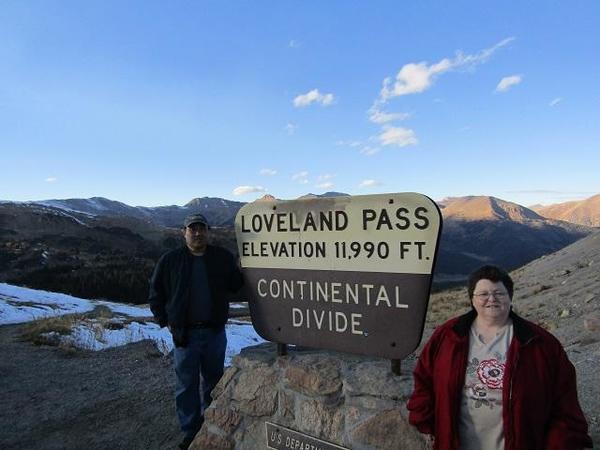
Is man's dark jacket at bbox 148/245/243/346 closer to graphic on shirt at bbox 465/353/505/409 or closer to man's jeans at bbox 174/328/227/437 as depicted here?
man's jeans at bbox 174/328/227/437

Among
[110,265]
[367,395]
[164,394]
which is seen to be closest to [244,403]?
[367,395]

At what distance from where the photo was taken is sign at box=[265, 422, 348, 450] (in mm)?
3010

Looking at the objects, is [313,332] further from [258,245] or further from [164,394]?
[164,394]

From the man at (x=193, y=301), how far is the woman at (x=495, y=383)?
2025 millimetres

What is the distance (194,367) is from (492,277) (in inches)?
106

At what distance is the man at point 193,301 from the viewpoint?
12.9 feet

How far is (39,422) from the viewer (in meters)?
5.61

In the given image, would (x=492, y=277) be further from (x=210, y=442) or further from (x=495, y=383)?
(x=210, y=442)

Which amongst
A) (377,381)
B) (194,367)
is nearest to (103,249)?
(194,367)

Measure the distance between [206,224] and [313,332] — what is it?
1.44 m

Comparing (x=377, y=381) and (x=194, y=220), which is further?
(x=194, y=220)

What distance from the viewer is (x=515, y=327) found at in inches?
87.9

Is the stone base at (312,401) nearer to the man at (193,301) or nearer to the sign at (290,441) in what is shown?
the sign at (290,441)

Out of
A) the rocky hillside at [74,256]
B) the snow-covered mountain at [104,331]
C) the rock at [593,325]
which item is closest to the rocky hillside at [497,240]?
the rocky hillside at [74,256]
